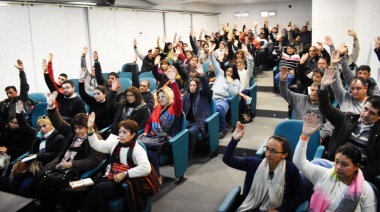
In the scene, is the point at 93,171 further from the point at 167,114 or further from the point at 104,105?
the point at 104,105

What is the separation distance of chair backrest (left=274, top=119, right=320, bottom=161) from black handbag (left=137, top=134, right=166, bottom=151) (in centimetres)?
120

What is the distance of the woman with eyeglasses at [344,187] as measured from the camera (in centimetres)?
186

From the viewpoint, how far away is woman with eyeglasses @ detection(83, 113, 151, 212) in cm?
259

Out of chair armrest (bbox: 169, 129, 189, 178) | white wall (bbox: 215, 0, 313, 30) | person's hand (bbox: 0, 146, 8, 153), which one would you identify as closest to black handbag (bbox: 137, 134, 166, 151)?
chair armrest (bbox: 169, 129, 189, 178)

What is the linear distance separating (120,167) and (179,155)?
83 cm

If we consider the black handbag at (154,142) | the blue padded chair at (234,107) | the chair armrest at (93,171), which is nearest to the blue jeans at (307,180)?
the black handbag at (154,142)

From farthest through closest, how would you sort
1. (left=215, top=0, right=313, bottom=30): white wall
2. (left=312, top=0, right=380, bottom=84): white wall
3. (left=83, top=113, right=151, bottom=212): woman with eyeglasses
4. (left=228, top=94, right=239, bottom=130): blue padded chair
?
(left=215, top=0, right=313, bottom=30): white wall, (left=312, top=0, right=380, bottom=84): white wall, (left=228, top=94, right=239, bottom=130): blue padded chair, (left=83, top=113, right=151, bottom=212): woman with eyeglasses

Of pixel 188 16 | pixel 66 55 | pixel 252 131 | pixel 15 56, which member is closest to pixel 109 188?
pixel 252 131

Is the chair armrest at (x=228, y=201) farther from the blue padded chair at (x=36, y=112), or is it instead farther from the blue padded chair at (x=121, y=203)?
the blue padded chair at (x=36, y=112)

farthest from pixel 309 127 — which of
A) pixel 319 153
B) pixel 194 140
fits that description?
pixel 194 140

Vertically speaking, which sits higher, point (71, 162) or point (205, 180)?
point (71, 162)

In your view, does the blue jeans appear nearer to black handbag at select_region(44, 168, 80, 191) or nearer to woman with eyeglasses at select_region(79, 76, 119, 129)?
black handbag at select_region(44, 168, 80, 191)

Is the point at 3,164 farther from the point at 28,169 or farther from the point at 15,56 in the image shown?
the point at 15,56

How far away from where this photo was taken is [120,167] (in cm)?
274
